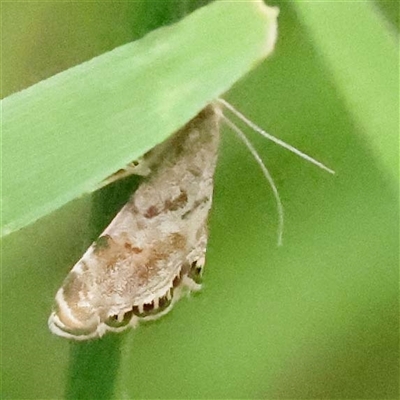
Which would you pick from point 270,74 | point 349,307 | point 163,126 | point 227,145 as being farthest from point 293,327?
point 163,126

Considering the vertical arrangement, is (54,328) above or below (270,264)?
above

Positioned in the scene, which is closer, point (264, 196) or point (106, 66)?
point (106, 66)

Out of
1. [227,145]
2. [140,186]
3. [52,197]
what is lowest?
[227,145]

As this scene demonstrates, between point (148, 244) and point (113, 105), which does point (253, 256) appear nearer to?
point (148, 244)

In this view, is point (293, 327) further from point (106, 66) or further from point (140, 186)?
point (106, 66)

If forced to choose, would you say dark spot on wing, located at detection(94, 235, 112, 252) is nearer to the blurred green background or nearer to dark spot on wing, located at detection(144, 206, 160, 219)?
dark spot on wing, located at detection(144, 206, 160, 219)

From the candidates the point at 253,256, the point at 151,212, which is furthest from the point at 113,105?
the point at 253,256

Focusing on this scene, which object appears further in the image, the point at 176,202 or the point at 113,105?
the point at 176,202
